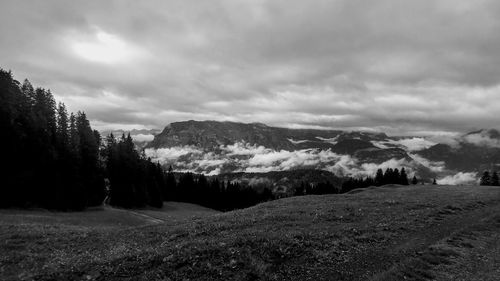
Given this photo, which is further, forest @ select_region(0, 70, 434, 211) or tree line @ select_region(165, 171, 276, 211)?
tree line @ select_region(165, 171, 276, 211)

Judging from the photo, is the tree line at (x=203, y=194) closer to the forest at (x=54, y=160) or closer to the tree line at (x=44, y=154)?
the forest at (x=54, y=160)

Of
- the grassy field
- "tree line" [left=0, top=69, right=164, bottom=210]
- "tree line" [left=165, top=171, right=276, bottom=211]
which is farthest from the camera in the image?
"tree line" [left=165, top=171, right=276, bottom=211]

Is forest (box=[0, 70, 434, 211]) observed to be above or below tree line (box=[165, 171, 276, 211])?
above

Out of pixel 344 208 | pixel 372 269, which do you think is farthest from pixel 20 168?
pixel 372 269

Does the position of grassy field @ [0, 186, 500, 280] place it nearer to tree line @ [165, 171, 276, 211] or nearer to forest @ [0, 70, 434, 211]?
forest @ [0, 70, 434, 211]

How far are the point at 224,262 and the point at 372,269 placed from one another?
265 inches

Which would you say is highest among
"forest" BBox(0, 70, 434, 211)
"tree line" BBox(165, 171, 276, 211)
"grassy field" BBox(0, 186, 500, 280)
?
"forest" BBox(0, 70, 434, 211)

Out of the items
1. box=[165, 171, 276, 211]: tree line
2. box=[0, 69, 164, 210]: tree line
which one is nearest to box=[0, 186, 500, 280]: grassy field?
box=[0, 69, 164, 210]: tree line

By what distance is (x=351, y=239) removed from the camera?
70.7 feet

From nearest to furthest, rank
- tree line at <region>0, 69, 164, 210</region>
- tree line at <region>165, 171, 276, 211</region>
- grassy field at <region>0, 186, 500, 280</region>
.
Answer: grassy field at <region>0, 186, 500, 280</region> < tree line at <region>0, 69, 164, 210</region> < tree line at <region>165, 171, 276, 211</region>

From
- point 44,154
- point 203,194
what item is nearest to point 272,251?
point 44,154

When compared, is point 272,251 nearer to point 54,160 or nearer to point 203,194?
point 54,160

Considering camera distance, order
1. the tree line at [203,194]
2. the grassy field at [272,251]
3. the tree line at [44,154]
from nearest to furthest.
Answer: the grassy field at [272,251] → the tree line at [44,154] → the tree line at [203,194]

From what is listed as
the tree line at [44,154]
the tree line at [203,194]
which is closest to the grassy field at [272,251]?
the tree line at [44,154]
